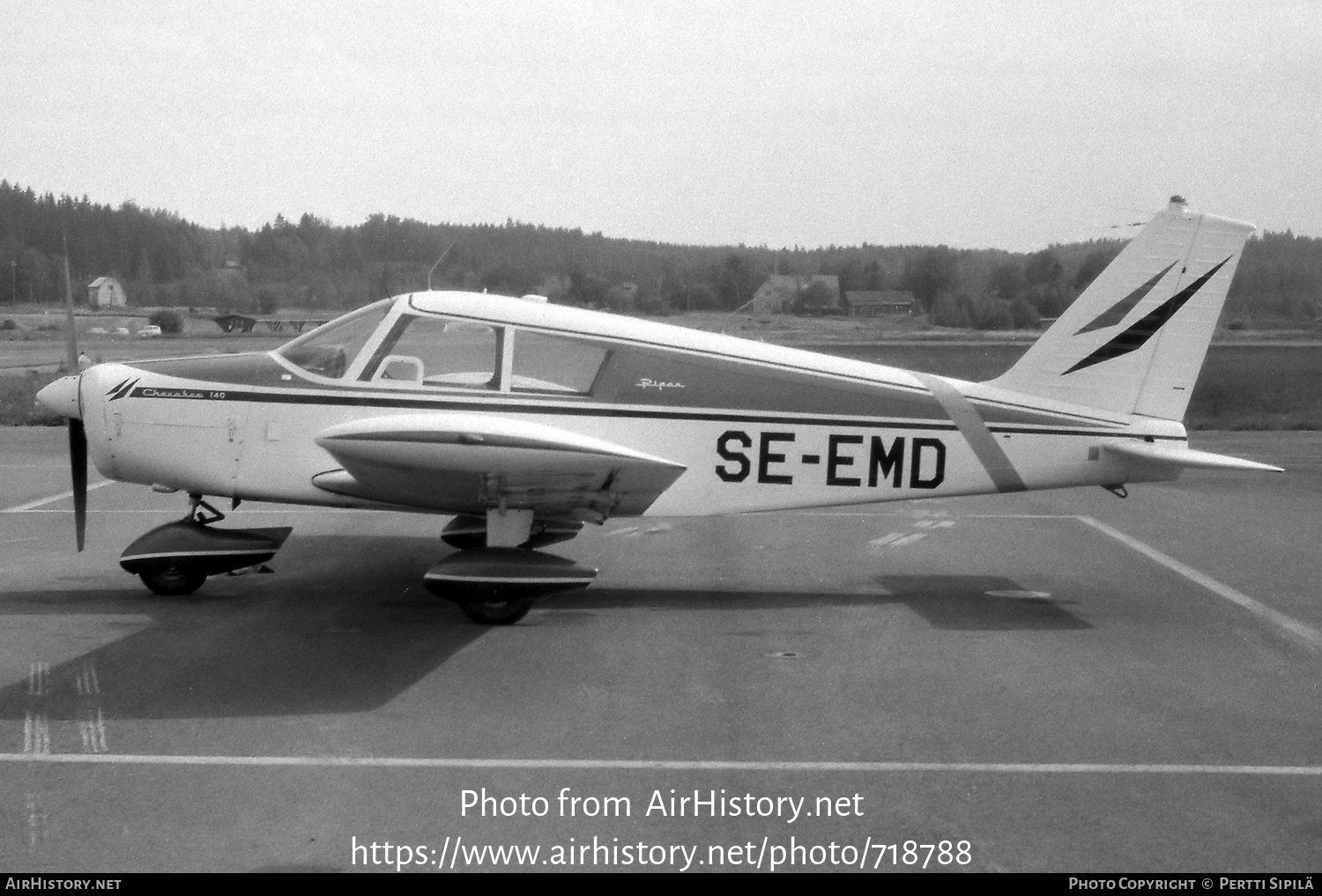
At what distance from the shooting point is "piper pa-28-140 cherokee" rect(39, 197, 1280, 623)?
783 cm

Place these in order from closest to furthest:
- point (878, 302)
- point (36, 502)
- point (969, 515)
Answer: point (36, 502) → point (969, 515) → point (878, 302)

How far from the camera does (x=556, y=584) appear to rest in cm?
728

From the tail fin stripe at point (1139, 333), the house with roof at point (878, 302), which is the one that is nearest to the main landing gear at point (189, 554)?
the tail fin stripe at point (1139, 333)

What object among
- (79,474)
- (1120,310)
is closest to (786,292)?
(1120,310)

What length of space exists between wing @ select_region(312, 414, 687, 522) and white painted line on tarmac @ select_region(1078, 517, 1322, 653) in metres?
4.11

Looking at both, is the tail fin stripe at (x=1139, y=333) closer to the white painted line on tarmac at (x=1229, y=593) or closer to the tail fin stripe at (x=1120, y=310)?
the tail fin stripe at (x=1120, y=310)

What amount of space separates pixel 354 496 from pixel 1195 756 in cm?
522

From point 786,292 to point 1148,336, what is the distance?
6622 millimetres

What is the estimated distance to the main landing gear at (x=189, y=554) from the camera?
7.94 meters

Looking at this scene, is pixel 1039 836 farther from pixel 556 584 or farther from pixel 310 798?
pixel 556 584

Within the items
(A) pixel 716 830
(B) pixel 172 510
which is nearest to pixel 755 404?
(A) pixel 716 830

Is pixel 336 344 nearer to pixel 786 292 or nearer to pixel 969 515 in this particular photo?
pixel 969 515

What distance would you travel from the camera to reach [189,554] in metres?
7.95

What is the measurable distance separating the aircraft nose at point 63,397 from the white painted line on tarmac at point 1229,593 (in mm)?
8163
